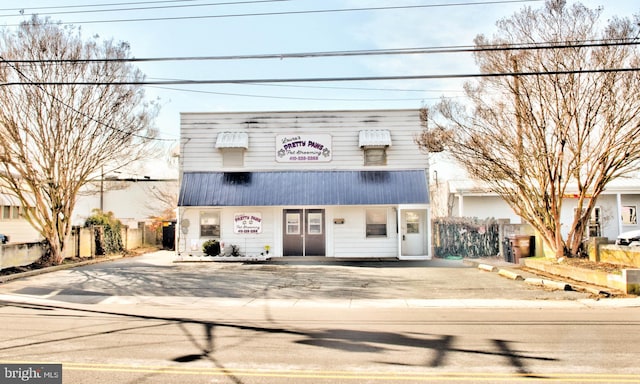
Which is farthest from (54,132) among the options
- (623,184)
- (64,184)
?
(623,184)

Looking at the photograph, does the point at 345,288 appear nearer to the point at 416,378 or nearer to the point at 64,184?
the point at 416,378

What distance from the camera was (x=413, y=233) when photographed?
75.6ft

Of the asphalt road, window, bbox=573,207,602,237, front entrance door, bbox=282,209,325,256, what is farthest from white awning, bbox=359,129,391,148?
window, bbox=573,207,602,237

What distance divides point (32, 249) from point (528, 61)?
64.3 feet

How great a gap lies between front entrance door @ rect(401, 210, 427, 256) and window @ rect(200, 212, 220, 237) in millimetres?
8747

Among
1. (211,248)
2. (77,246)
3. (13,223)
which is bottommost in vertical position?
(211,248)

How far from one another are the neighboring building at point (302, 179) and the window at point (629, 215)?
17.7 meters

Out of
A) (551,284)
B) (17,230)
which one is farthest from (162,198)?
Result: (551,284)

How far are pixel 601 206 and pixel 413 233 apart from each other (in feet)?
53.0

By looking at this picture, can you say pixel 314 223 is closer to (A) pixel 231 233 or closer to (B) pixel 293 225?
(B) pixel 293 225

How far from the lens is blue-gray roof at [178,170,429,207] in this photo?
21953mm

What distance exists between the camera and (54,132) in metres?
20.0

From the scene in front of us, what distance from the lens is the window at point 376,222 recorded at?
22859 mm

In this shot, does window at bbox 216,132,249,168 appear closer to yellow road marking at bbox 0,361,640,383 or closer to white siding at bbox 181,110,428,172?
white siding at bbox 181,110,428,172
